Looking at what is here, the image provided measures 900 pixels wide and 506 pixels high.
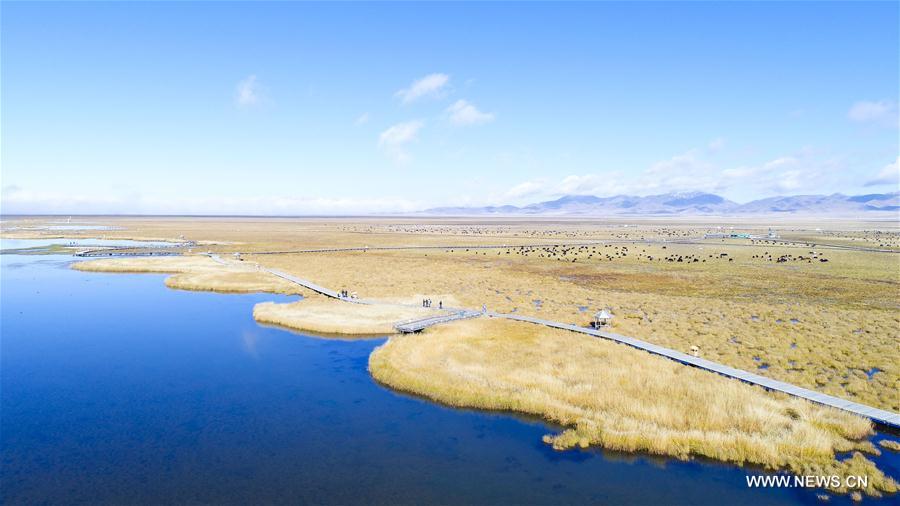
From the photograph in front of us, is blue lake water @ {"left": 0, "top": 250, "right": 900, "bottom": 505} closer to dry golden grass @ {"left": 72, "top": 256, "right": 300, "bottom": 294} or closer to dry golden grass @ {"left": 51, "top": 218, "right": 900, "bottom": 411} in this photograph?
dry golden grass @ {"left": 51, "top": 218, "right": 900, "bottom": 411}

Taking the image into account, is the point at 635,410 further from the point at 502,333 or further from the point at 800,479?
the point at 502,333

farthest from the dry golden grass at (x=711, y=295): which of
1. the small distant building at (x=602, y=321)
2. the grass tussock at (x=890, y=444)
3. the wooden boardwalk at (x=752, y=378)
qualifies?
the grass tussock at (x=890, y=444)

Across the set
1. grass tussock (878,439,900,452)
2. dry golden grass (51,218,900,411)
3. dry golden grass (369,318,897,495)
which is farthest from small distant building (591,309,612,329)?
grass tussock (878,439,900,452)

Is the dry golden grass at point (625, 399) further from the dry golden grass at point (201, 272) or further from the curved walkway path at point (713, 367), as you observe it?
the dry golden grass at point (201, 272)

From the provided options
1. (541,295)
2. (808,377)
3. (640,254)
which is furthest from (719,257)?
(808,377)

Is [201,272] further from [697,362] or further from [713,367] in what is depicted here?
[713,367]

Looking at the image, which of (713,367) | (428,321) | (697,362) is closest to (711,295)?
(697,362)

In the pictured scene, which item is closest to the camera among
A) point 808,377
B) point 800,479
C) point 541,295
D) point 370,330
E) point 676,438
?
point 800,479
